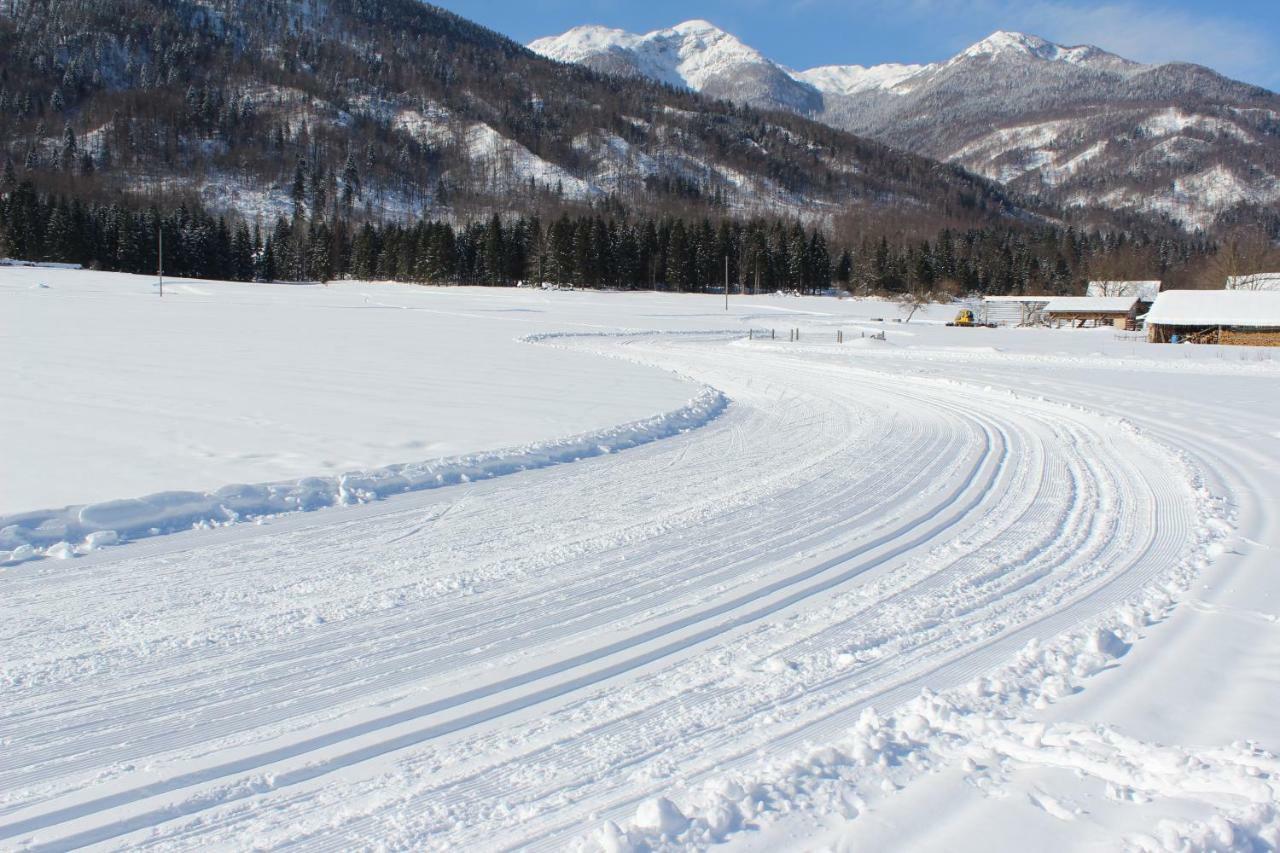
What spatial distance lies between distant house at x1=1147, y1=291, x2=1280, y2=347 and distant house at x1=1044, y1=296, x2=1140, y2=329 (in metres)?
20.5

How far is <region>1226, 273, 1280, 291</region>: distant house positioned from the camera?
76812 mm

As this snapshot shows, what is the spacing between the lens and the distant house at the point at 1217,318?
152 feet

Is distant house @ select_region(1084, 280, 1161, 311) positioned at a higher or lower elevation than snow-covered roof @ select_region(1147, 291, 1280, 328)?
higher

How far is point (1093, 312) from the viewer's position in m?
71.3

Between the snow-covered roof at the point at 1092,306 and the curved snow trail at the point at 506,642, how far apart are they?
74056mm

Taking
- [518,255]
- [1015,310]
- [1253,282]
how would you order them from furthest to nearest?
[518,255]
[1015,310]
[1253,282]

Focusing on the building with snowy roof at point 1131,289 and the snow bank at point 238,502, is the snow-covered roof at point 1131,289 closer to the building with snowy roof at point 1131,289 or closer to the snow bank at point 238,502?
the building with snowy roof at point 1131,289

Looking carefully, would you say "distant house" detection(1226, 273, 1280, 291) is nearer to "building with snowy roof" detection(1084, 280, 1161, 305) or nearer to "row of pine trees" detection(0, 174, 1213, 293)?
"building with snowy roof" detection(1084, 280, 1161, 305)

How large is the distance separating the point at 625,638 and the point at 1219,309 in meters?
57.7

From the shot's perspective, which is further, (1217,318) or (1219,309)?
(1219,309)

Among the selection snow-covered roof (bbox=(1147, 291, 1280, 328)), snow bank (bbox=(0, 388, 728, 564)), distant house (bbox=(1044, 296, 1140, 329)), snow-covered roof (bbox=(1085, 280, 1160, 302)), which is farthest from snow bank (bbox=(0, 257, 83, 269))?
snow-covered roof (bbox=(1085, 280, 1160, 302))

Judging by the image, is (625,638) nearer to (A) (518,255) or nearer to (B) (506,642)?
(B) (506,642)

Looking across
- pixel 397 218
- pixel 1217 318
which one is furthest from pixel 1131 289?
pixel 397 218

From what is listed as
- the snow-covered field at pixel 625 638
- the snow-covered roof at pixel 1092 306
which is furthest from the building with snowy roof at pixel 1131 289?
the snow-covered field at pixel 625 638
